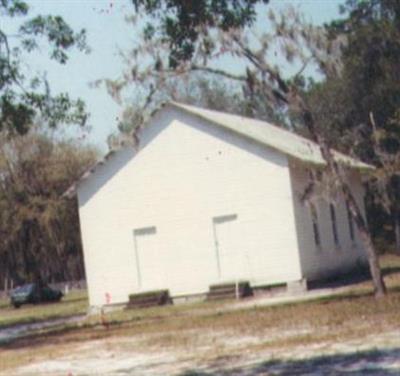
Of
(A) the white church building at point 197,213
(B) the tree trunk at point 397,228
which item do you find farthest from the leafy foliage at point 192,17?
(B) the tree trunk at point 397,228

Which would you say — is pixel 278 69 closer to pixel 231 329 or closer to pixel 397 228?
pixel 231 329

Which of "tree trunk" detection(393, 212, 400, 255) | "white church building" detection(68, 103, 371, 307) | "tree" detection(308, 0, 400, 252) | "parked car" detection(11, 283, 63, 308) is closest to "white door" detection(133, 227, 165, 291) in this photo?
"white church building" detection(68, 103, 371, 307)

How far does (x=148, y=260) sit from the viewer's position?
33906 mm

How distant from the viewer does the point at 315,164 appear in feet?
104

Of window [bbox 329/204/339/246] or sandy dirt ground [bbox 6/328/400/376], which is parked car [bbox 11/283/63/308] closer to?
window [bbox 329/204/339/246]

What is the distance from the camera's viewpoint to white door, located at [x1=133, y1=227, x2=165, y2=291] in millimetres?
33719

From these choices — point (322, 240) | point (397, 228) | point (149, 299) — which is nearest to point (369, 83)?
point (397, 228)

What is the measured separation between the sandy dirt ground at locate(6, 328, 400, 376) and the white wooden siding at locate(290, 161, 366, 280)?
11599 millimetres

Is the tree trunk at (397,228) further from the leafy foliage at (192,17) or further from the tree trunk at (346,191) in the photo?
the leafy foliage at (192,17)

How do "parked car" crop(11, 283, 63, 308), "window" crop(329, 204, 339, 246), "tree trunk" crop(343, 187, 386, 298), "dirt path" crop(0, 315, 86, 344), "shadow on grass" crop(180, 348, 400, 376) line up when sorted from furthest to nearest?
"parked car" crop(11, 283, 63, 308) < "window" crop(329, 204, 339, 246) < "dirt path" crop(0, 315, 86, 344) < "tree trunk" crop(343, 187, 386, 298) < "shadow on grass" crop(180, 348, 400, 376)

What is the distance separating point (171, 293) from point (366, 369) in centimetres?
2234

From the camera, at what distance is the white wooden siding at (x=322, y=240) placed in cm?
3209

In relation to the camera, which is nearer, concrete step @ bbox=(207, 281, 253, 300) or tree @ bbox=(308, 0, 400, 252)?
concrete step @ bbox=(207, 281, 253, 300)

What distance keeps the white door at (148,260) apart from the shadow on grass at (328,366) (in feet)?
65.3
